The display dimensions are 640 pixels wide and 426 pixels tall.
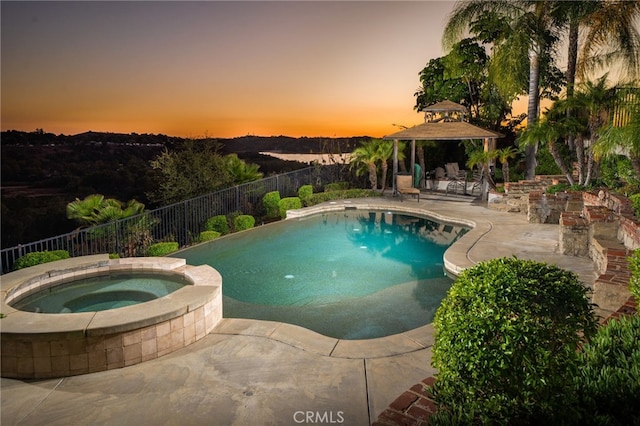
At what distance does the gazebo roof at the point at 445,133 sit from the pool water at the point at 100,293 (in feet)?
38.7

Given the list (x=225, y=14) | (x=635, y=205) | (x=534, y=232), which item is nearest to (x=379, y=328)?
(x=635, y=205)

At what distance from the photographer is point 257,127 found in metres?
25.3

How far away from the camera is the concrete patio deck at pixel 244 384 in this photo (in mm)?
3320

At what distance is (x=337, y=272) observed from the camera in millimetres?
8617

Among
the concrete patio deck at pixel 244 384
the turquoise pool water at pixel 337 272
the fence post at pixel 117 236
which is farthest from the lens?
the fence post at pixel 117 236

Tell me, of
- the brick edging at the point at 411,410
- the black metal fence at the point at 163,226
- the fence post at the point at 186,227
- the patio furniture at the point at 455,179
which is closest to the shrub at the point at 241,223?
the black metal fence at the point at 163,226

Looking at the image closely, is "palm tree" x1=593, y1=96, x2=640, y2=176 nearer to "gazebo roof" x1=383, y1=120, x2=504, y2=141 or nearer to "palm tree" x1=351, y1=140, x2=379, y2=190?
"gazebo roof" x1=383, y1=120, x2=504, y2=141

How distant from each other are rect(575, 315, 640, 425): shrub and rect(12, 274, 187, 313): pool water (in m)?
5.27

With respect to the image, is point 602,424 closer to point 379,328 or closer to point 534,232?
point 379,328

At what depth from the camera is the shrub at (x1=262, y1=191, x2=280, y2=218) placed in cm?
1370

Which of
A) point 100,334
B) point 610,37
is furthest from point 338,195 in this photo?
point 100,334

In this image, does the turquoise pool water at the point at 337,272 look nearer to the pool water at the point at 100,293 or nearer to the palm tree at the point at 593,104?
the pool water at the point at 100,293

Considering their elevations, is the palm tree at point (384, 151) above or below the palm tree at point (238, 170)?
above

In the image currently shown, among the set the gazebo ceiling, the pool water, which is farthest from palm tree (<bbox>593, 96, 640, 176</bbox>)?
the gazebo ceiling
